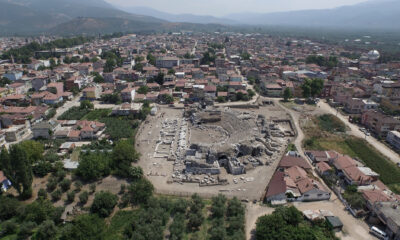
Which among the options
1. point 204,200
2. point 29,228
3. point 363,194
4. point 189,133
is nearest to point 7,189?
point 29,228

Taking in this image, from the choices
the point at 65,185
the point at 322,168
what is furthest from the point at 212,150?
the point at 65,185

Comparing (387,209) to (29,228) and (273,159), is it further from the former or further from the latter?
(29,228)

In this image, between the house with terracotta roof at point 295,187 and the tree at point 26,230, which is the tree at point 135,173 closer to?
the tree at point 26,230

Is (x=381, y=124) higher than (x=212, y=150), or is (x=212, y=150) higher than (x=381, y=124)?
(x=381, y=124)

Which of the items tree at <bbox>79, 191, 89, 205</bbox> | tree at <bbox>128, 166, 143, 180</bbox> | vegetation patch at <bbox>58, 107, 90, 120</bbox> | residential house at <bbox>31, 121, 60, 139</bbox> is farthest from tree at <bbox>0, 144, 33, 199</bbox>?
vegetation patch at <bbox>58, 107, 90, 120</bbox>

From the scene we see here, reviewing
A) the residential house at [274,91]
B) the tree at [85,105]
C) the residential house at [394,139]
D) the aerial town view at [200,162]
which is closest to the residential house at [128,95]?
the aerial town view at [200,162]

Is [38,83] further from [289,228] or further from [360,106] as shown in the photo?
[360,106]
